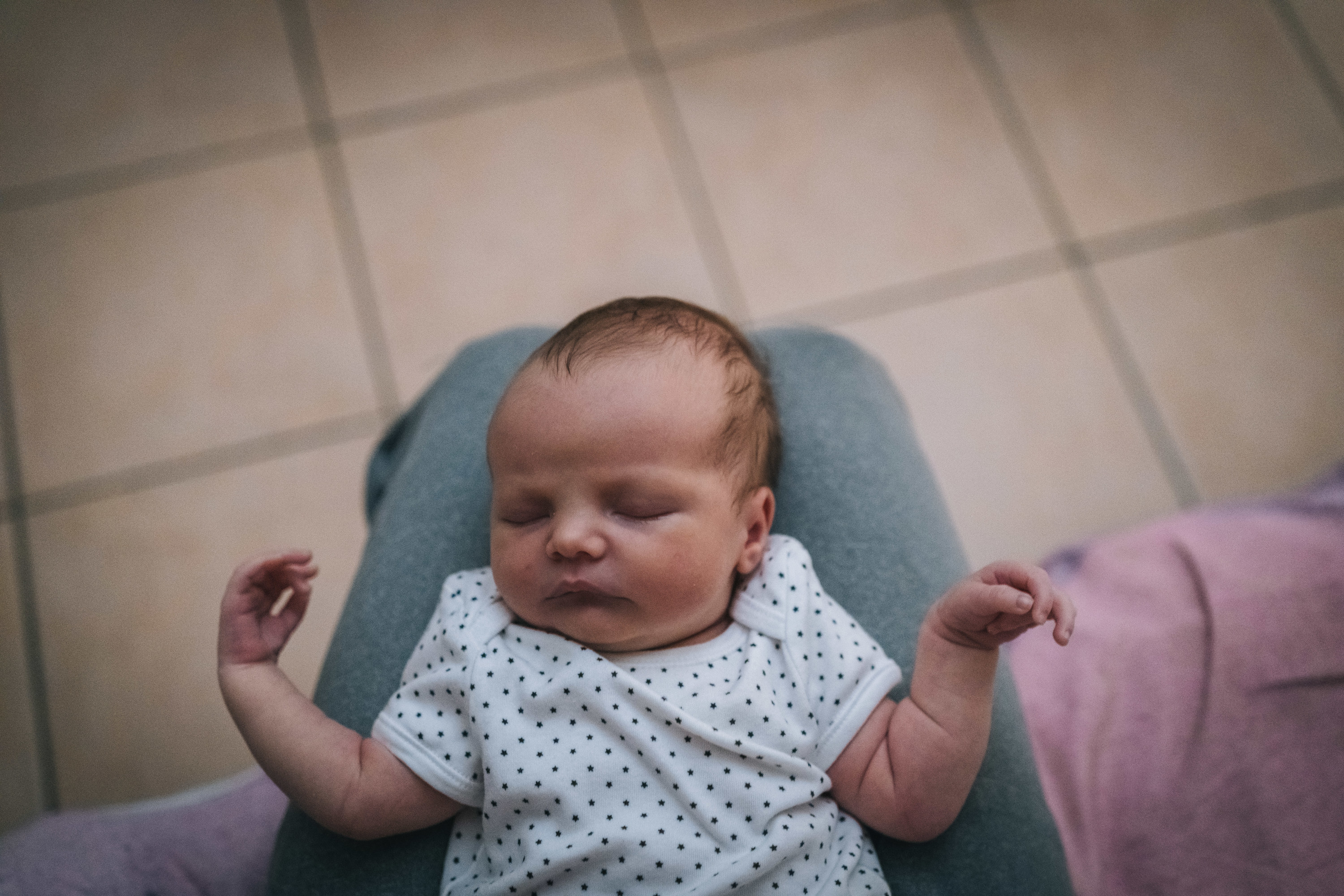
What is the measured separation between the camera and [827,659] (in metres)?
0.69

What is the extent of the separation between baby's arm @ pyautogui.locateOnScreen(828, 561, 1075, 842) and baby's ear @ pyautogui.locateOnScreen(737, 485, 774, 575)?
14 centimetres

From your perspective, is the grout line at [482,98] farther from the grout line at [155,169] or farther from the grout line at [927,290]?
the grout line at [927,290]

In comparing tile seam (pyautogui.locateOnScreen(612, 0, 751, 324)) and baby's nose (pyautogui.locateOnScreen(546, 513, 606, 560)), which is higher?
tile seam (pyautogui.locateOnScreen(612, 0, 751, 324))

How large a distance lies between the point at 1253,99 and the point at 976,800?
137 centimetres

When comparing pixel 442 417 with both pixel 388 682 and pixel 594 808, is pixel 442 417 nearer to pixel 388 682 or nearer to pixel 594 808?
pixel 388 682

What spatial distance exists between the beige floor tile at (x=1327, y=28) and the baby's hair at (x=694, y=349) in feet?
4.51

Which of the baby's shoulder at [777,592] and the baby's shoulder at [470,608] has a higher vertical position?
the baby's shoulder at [470,608]

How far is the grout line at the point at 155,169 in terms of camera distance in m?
1.44

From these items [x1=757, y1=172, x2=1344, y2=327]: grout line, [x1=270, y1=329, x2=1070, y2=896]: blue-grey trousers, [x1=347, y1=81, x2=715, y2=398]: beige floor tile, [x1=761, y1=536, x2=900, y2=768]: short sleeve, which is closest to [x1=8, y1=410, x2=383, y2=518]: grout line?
[x1=347, y1=81, x2=715, y2=398]: beige floor tile

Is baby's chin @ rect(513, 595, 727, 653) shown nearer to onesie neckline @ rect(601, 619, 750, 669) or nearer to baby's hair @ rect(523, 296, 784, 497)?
onesie neckline @ rect(601, 619, 750, 669)

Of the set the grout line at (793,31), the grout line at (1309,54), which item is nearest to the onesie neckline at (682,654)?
the grout line at (793,31)

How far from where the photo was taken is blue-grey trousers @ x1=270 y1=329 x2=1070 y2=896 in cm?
68

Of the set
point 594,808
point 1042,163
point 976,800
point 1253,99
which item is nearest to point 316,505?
point 594,808

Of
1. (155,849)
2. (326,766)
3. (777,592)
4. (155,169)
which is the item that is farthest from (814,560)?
(155,169)
